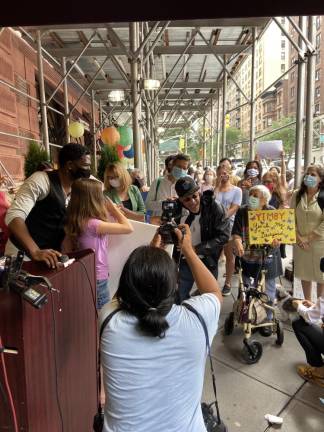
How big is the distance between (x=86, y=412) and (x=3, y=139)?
21.1 feet

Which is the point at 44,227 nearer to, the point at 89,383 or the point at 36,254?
the point at 36,254

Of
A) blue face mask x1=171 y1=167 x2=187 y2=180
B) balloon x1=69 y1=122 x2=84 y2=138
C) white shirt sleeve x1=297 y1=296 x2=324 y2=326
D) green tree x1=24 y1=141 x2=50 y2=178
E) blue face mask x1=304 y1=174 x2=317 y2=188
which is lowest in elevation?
white shirt sleeve x1=297 y1=296 x2=324 y2=326

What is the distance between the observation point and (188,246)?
1.63 metres

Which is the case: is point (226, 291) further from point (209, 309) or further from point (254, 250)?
point (209, 309)

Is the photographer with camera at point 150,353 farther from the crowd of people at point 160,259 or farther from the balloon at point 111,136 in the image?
the balloon at point 111,136

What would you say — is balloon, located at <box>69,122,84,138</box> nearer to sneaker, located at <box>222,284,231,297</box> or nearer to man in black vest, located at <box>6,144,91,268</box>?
sneaker, located at <box>222,284,231,297</box>

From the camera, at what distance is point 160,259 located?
3.67 feet

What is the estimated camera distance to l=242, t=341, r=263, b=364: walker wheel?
2.87 m

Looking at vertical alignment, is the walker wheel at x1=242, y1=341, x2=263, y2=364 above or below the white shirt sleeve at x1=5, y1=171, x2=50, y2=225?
below

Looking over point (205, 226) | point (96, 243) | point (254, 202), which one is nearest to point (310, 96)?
point (254, 202)

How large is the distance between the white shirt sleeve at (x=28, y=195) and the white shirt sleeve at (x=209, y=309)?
48.6 inches

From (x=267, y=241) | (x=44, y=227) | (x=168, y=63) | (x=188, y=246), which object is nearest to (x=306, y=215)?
(x=267, y=241)

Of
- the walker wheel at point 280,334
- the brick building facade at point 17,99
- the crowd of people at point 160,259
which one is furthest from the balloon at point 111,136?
the walker wheel at point 280,334

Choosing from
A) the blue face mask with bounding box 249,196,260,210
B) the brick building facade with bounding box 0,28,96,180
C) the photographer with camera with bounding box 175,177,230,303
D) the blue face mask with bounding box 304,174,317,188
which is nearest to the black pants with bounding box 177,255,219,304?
the photographer with camera with bounding box 175,177,230,303
